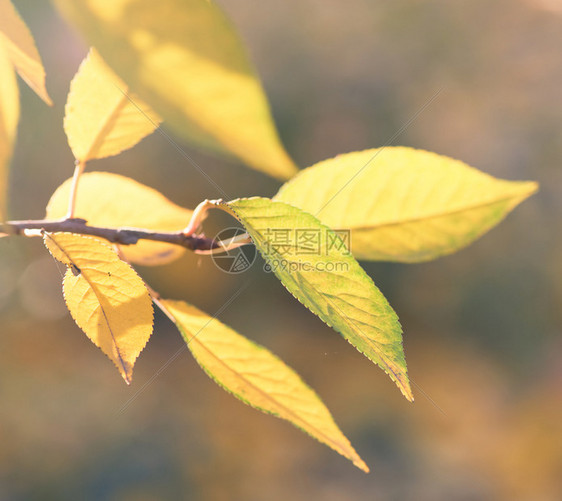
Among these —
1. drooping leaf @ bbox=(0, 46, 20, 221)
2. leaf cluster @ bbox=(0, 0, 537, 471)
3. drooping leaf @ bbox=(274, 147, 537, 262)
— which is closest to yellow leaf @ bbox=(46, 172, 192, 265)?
leaf cluster @ bbox=(0, 0, 537, 471)

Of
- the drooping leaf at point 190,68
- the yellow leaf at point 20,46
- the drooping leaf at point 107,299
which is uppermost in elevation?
the yellow leaf at point 20,46

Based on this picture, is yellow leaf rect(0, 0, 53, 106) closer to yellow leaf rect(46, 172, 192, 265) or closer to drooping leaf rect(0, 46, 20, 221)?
drooping leaf rect(0, 46, 20, 221)

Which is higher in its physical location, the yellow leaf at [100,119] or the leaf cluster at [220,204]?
the yellow leaf at [100,119]

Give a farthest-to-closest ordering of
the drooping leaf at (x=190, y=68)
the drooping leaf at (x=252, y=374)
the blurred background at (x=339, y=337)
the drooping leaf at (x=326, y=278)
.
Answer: the blurred background at (x=339, y=337), the drooping leaf at (x=252, y=374), the drooping leaf at (x=326, y=278), the drooping leaf at (x=190, y=68)

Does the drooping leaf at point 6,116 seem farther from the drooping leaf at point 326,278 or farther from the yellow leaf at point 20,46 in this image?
the drooping leaf at point 326,278

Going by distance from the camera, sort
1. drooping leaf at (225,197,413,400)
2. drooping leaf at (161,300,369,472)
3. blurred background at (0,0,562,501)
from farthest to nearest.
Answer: blurred background at (0,0,562,501) → drooping leaf at (161,300,369,472) → drooping leaf at (225,197,413,400)

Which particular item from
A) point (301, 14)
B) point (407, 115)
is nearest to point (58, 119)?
point (301, 14)

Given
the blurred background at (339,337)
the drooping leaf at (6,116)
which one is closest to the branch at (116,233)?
the drooping leaf at (6,116)
